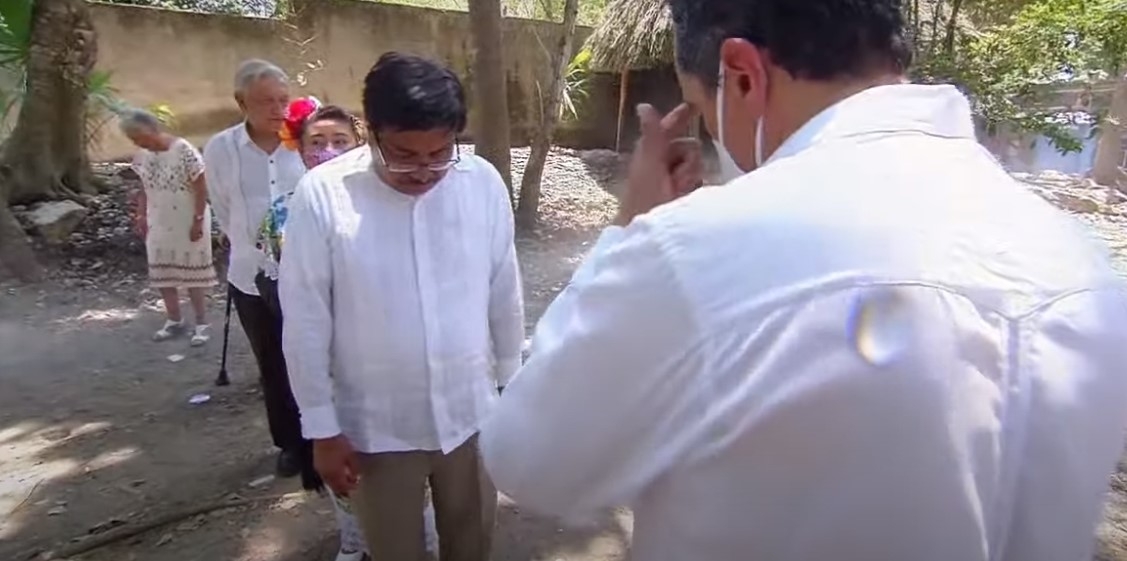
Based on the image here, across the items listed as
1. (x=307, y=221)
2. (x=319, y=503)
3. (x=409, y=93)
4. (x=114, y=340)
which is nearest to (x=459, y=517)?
(x=307, y=221)

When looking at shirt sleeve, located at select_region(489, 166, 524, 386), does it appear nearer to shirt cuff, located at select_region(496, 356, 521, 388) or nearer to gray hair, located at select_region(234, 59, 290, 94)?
shirt cuff, located at select_region(496, 356, 521, 388)

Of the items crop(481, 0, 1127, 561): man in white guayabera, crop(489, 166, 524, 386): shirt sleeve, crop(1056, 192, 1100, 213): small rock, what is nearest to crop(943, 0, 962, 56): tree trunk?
crop(1056, 192, 1100, 213): small rock

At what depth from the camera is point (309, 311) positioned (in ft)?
6.04

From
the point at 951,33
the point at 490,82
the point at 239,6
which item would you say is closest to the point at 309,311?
the point at 490,82

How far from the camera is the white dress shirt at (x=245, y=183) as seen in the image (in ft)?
12.0

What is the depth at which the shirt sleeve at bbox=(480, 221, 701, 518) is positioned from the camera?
72cm

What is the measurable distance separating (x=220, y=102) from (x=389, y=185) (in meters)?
9.12

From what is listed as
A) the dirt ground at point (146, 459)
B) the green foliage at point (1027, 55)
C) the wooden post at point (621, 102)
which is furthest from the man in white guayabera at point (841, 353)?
the wooden post at point (621, 102)

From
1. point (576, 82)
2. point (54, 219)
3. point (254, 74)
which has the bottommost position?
point (54, 219)

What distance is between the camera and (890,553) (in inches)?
28.4

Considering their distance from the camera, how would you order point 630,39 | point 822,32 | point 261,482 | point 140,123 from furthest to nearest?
point 630,39
point 140,123
point 261,482
point 822,32

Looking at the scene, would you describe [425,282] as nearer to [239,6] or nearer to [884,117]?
[884,117]

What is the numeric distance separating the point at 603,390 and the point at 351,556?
A: 2257 millimetres

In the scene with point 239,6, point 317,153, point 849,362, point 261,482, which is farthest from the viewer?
point 239,6
